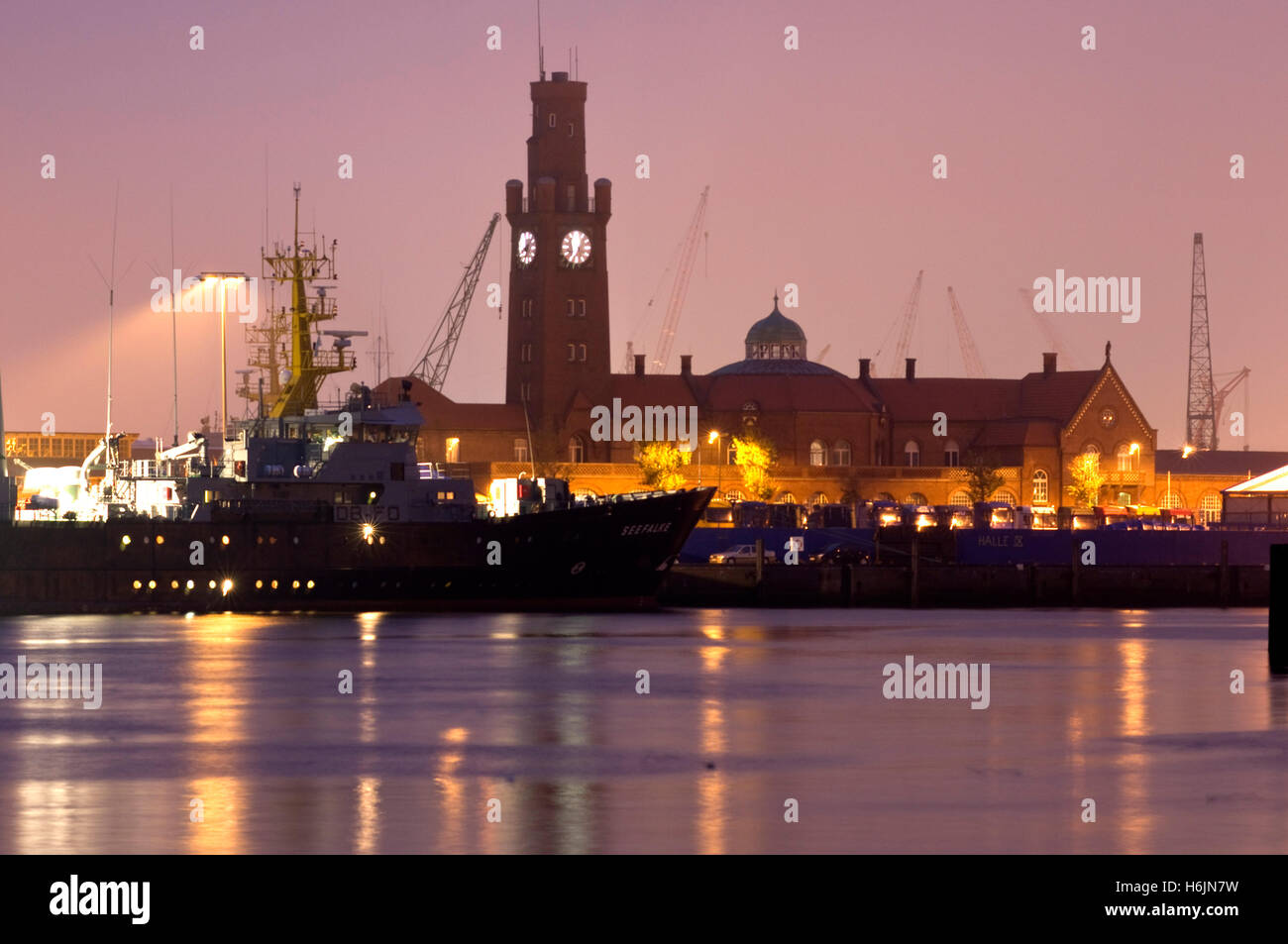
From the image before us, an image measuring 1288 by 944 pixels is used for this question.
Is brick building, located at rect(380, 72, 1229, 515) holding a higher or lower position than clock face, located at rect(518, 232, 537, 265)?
lower

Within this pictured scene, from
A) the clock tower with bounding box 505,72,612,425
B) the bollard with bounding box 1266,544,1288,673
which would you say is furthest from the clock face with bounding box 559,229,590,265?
the bollard with bounding box 1266,544,1288,673

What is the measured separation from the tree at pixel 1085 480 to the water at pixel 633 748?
336 feet

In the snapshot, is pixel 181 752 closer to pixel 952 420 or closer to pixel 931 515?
pixel 931 515

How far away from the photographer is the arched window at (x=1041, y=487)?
7288 inches

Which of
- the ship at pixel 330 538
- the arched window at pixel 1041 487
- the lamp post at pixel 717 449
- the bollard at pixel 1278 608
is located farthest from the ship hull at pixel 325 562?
the arched window at pixel 1041 487

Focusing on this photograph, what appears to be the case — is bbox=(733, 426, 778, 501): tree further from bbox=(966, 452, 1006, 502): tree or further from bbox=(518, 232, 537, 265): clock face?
bbox=(518, 232, 537, 265): clock face

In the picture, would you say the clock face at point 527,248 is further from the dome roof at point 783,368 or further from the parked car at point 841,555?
the parked car at point 841,555

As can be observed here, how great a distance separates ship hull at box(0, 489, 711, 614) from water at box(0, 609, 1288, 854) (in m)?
11.2

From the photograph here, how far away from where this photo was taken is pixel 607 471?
178000 millimetres

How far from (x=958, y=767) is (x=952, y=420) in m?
154

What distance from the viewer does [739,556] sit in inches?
4663

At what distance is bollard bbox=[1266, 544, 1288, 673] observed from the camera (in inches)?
2057

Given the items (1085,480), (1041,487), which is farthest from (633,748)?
(1041,487)
